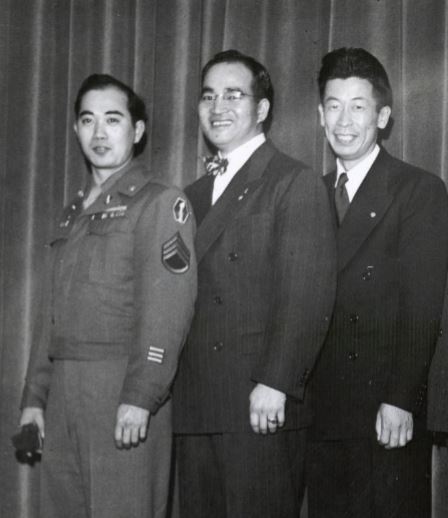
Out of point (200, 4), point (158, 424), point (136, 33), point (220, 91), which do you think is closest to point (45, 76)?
point (136, 33)

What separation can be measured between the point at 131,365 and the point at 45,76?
1.46m

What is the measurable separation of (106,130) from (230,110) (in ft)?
1.19

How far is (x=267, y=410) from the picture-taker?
1808 mm

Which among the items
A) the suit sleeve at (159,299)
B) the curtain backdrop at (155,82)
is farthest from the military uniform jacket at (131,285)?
the curtain backdrop at (155,82)

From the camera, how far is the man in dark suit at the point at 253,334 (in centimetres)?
184

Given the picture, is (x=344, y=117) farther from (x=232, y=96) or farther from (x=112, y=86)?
(x=112, y=86)

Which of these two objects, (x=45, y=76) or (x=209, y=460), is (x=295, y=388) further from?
(x=45, y=76)

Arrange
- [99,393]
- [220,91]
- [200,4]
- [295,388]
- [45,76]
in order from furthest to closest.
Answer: [45,76], [200,4], [220,91], [99,393], [295,388]

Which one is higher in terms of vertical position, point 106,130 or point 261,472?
point 106,130

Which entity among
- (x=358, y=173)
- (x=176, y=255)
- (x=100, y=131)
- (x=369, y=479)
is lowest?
(x=369, y=479)

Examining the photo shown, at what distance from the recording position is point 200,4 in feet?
9.00

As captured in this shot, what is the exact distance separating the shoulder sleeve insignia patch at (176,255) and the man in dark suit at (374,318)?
1.28 feet

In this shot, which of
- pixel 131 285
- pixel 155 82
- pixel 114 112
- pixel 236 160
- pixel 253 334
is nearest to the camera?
pixel 253 334

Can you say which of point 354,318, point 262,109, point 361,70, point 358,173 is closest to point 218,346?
point 354,318
